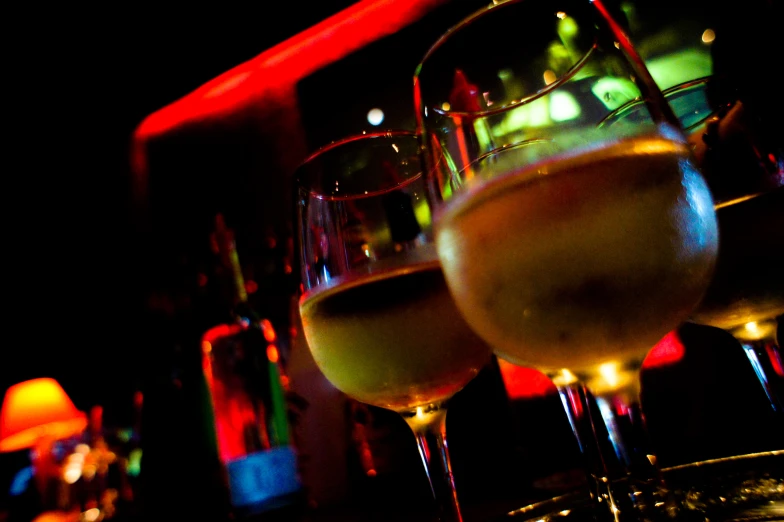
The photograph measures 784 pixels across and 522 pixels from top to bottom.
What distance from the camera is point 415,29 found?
1771 millimetres

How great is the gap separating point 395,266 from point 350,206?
0.11 metres

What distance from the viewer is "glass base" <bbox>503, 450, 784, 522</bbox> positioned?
347mm

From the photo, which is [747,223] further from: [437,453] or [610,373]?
[437,453]

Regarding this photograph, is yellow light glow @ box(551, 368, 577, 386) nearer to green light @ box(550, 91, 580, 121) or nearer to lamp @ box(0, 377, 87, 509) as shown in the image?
green light @ box(550, 91, 580, 121)

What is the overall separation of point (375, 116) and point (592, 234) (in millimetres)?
1559

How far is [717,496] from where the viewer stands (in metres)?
0.42

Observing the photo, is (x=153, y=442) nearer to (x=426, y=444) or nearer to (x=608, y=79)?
(x=426, y=444)

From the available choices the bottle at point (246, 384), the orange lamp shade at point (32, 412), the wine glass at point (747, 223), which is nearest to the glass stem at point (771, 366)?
the wine glass at point (747, 223)

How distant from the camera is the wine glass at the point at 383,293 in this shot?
0.49 meters

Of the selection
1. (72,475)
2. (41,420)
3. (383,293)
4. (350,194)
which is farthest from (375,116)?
(41,420)

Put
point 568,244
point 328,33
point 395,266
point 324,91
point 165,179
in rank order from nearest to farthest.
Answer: point 568,244, point 395,266, point 324,91, point 328,33, point 165,179

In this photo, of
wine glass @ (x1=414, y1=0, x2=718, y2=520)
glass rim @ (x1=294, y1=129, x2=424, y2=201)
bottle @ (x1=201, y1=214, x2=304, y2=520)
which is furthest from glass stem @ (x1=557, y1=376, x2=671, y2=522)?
bottle @ (x1=201, y1=214, x2=304, y2=520)

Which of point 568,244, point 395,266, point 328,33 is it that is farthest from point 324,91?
point 568,244

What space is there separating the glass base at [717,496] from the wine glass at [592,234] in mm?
69
